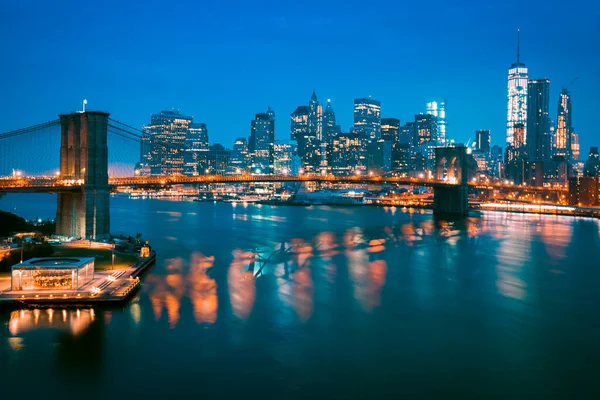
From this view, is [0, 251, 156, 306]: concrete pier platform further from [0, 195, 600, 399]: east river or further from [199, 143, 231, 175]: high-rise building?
[199, 143, 231, 175]: high-rise building

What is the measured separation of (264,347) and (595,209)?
70.0 metres

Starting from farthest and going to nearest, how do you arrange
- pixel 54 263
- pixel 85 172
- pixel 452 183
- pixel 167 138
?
pixel 167 138 → pixel 452 183 → pixel 85 172 → pixel 54 263

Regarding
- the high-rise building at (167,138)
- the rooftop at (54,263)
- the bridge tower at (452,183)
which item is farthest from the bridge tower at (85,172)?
the high-rise building at (167,138)

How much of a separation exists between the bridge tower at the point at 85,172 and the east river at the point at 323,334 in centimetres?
473

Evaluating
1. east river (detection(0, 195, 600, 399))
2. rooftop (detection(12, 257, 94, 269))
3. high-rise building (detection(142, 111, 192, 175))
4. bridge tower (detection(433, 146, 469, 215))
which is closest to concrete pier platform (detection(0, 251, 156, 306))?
east river (detection(0, 195, 600, 399))

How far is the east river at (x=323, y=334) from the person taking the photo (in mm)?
12531

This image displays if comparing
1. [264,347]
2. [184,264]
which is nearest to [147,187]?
[184,264]

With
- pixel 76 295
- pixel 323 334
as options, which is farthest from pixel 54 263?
pixel 323 334

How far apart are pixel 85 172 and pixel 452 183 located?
156ft

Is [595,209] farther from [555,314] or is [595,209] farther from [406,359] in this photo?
[406,359]

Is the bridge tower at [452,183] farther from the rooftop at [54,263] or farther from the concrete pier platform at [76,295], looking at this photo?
the rooftop at [54,263]

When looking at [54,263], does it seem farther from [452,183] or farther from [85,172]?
[452,183]

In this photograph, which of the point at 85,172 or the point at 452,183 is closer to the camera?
the point at 85,172

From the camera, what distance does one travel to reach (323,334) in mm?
16141
